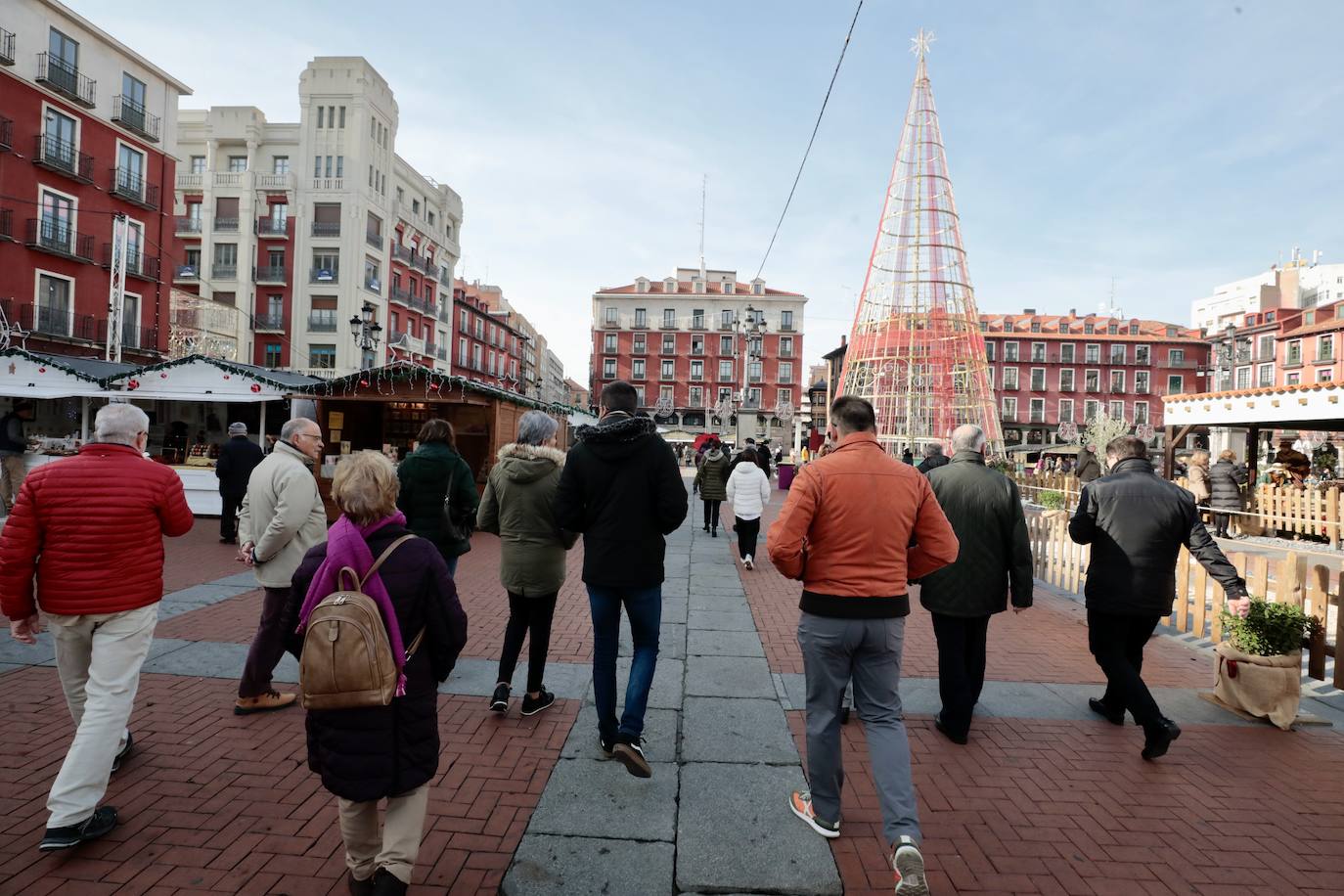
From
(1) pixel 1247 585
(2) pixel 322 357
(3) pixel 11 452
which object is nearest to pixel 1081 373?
(2) pixel 322 357

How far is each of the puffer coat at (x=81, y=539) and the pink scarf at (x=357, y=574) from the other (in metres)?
1.19

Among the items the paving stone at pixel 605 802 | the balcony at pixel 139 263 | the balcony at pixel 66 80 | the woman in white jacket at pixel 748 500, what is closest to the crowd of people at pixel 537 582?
the paving stone at pixel 605 802

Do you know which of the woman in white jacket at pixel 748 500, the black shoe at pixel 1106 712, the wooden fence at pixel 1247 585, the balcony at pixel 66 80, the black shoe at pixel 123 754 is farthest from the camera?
the balcony at pixel 66 80

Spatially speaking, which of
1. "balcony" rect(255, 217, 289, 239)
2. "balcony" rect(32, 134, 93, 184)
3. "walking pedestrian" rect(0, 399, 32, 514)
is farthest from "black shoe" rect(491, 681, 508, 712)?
"balcony" rect(255, 217, 289, 239)

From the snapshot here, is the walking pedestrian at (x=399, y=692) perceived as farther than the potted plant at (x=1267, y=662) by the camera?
No

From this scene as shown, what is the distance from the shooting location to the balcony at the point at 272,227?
37062mm

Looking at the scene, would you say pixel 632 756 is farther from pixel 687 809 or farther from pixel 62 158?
pixel 62 158

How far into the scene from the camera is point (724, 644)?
17.8 ft

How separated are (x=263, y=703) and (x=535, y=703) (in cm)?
149

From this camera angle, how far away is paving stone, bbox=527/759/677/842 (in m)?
2.79

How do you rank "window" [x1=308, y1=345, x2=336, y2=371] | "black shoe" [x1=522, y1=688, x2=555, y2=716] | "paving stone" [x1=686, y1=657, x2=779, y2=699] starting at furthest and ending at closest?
"window" [x1=308, y1=345, x2=336, y2=371], "paving stone" [x1=686, y1=657, x2=779, y2=699], "black shoe" [x1=522, y1=688, x2=555, y2=716]

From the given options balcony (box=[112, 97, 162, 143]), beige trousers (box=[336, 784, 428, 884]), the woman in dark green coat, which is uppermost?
balcony (box=[112, 97, 162, 143])

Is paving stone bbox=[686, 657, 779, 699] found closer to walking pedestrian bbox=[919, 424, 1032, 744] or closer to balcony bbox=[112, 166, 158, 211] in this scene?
walking pedestrian bbox=[919, 424, 1032, 744]

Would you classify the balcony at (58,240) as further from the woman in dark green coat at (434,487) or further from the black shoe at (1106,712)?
→ the black shoe at (1106,712)
